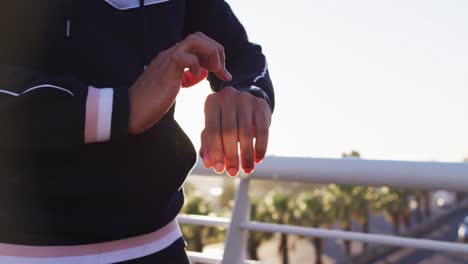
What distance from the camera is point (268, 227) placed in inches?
67.8

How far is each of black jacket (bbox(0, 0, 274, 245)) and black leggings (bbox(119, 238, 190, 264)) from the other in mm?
41

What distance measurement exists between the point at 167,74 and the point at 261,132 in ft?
0.42

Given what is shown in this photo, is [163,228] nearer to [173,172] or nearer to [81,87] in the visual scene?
[173,172]

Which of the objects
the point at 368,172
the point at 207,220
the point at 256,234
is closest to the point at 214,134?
the point at 368,172

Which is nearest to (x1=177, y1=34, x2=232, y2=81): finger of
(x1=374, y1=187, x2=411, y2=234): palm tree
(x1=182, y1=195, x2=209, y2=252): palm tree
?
(x1=182, y1=195, x2=209, y2=252): palm tree

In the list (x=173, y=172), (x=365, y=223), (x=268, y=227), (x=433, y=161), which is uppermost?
(x=173, y=172)

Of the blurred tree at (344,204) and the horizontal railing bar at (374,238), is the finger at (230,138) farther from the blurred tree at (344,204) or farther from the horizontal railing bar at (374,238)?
the blurred tree at (344,204)

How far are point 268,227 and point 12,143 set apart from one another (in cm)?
122

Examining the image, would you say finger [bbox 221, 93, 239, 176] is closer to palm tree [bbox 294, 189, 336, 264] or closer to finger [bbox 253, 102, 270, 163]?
finger [bbox 253, 102, 270, 163]

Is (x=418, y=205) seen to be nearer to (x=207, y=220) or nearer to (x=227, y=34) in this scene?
(x=207, y=220)

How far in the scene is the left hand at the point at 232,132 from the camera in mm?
584

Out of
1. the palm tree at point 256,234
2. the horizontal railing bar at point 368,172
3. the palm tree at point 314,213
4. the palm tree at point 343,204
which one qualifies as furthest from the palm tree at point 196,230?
the horizontal railing bar at point 368,172

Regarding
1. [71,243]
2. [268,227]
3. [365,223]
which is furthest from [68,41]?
[365,223]

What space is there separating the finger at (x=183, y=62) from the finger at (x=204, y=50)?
0.04ft
